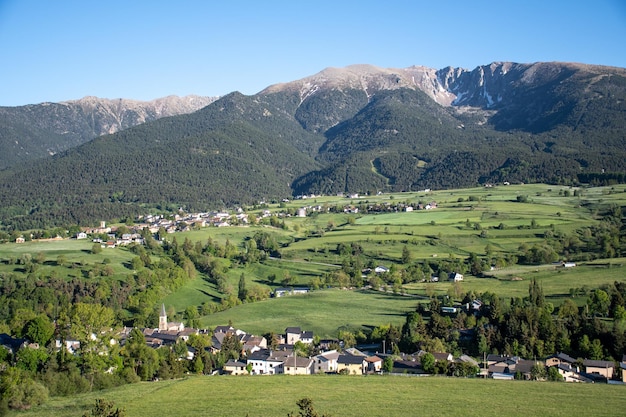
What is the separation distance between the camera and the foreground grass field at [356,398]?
36.4 metres

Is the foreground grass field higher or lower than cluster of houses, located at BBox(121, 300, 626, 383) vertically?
higher

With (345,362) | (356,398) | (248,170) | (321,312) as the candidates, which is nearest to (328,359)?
(345,362)

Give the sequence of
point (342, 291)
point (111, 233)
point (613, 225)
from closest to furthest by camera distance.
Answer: point (342, 291)
point (613, 225)
point (111, 233)

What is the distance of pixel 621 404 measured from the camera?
37750mm

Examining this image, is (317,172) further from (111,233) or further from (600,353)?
(600,353)

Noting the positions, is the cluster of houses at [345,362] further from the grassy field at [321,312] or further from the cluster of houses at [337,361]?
the grassy field at [321,312]

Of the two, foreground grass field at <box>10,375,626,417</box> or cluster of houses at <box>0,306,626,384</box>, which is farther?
cluster of houses at <box>0,306,626,384</box>

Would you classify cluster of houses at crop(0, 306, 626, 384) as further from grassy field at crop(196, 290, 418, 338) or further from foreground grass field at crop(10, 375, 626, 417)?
grassy field at crop(196, 290, 418, 338)

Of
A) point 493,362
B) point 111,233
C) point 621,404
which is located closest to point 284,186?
point 111,233

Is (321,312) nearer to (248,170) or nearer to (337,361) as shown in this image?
(337,361)

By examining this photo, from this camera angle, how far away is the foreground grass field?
36375mm

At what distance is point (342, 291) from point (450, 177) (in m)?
97.2

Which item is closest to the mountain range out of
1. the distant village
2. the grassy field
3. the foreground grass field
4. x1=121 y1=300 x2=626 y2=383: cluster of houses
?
the grassy field

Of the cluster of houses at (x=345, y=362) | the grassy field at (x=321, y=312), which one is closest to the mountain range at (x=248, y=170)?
the grassy field at (x=321, y=312)
